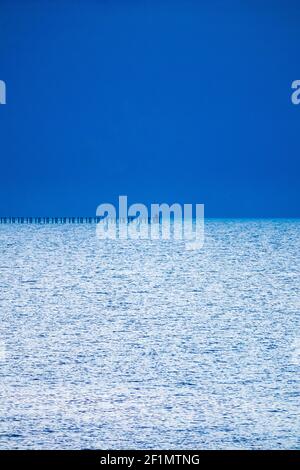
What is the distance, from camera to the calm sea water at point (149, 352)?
1.92 metres

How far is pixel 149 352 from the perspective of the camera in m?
2.72

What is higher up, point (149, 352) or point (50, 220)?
point (50, 220)

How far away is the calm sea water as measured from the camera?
6.29 ft

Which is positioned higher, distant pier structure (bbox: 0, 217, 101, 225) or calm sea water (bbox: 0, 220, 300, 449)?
distant pier structure (bbox: 0, 217, 101, 225)

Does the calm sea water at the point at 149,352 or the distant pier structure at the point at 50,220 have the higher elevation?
the distant pier structure at the point at 50,220

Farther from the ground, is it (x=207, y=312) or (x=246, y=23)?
(x=246, y=23)

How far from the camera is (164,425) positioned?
194 cm

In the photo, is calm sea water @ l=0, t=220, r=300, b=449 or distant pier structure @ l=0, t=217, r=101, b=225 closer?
calm sea water @ l=0, t=220, r=300, b=449

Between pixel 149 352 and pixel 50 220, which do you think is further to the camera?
pixel 50 220

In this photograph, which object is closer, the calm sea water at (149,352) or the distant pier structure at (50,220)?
the calm sea water at (149,352)

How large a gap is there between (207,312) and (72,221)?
204 inches
